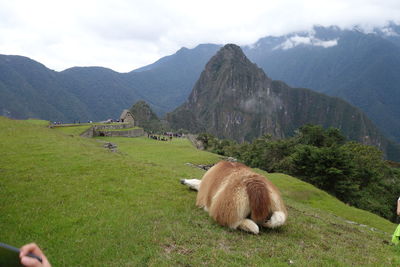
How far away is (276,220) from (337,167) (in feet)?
86.4

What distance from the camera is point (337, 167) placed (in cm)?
2842

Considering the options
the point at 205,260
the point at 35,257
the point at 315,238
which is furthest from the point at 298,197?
the point at 35,257

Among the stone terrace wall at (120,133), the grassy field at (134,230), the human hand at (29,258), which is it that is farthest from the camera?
the stone terrace wall at (120,133)

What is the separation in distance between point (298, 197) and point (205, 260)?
14.2 meters

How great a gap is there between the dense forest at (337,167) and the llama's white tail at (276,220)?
24925mm

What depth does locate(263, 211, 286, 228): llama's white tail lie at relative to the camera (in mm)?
5352

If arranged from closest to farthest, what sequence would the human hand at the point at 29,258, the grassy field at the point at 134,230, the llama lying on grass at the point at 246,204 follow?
the human hand at the point at 29,258 < the grassy field at the point at 134,230 < the llama lying on grass at the point at 246,204

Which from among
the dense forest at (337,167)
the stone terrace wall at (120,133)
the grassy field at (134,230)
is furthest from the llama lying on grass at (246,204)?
the stone terrace wall at (120,133)

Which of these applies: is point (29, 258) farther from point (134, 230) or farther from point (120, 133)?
point (120, 133)

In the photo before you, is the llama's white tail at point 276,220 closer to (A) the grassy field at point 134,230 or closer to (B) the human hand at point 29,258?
(A) the grassy field at point 134,230

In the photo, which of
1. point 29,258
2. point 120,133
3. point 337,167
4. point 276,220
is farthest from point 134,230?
point 120,133

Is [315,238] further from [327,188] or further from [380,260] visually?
[327,188]

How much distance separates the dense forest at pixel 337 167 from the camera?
28250 millimetres

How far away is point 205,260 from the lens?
4.22 metres
